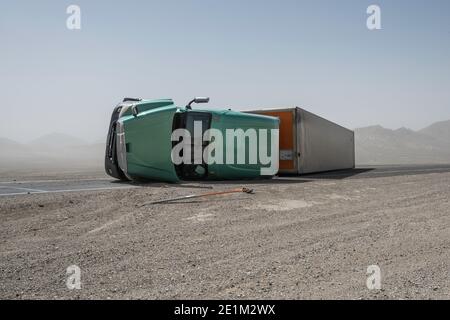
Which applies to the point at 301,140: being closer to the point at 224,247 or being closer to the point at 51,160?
the point at 224,247

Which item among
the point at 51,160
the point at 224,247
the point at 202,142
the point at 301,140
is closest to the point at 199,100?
the point at 202,142

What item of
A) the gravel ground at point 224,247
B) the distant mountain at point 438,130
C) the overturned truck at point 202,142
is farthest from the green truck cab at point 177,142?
the distant mountain at point 438,130

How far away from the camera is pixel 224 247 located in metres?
4.89

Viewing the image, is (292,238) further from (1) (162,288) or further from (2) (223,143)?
(2) (223,143)

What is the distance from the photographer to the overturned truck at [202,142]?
1165 centimetres

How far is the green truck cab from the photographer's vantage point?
11570 mm

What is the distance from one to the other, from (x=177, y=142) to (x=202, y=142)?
76 cm

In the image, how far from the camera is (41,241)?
5.27m

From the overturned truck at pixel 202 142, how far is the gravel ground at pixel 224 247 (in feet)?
10.4

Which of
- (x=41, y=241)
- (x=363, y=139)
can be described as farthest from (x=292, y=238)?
(x=363, y=139)

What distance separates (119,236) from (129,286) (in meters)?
1.98

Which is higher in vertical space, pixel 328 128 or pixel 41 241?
pixel 328 128

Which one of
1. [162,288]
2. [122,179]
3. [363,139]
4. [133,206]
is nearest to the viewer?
[162,288]

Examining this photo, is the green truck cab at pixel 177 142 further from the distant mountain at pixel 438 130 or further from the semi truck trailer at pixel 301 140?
the distant mountain at pixel 438 130
